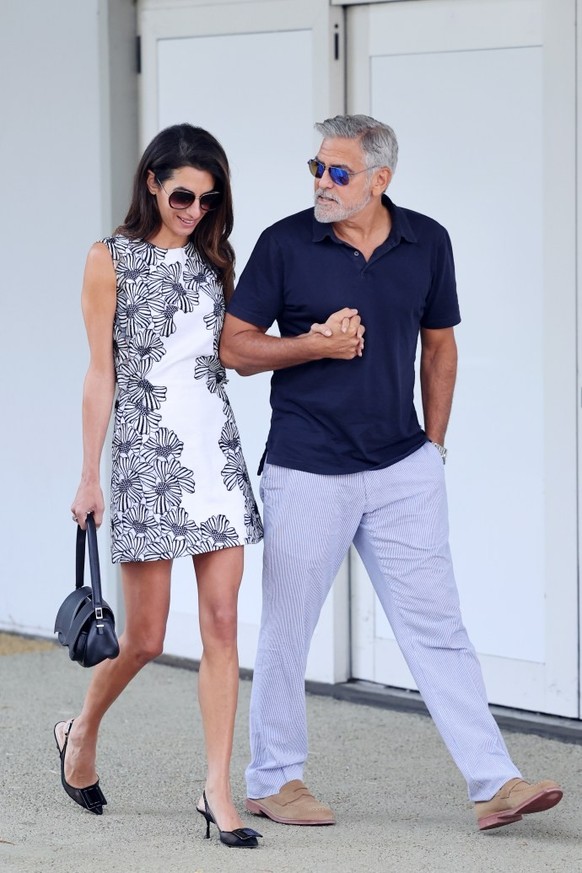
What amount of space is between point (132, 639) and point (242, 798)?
2.37 ft

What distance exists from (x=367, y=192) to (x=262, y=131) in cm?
208

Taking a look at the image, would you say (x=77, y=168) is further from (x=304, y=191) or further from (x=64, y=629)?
(x=64, y=629)

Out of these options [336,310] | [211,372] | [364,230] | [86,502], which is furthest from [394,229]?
[86,502]

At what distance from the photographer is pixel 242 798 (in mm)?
4672

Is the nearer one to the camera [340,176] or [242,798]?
[340,176]

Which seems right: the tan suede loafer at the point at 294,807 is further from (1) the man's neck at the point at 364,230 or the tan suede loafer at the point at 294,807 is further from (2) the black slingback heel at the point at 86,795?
(1) the man's neck at the point at 364,230

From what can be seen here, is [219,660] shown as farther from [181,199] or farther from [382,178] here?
[382,178]

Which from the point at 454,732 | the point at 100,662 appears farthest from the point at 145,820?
the point at 454,732

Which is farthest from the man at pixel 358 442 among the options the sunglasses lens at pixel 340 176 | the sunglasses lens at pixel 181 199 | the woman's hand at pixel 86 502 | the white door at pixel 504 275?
the white door at pixel 504 275

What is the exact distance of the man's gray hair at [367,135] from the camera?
13.8 feet

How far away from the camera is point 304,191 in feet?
19.9

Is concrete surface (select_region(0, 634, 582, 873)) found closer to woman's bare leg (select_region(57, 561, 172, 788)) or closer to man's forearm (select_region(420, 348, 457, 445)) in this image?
woman's bare leg (select_region(57, 561, 172, 788))

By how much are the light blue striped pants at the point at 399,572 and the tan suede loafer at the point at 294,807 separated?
13.2 inches

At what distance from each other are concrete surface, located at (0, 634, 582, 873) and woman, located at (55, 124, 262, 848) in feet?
0.66
